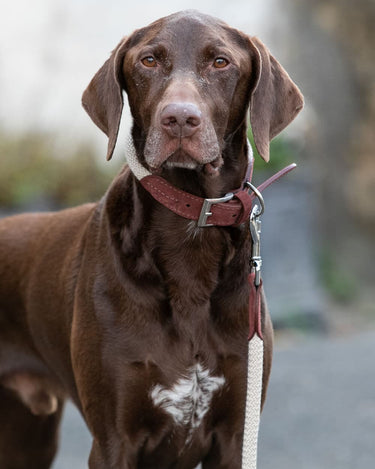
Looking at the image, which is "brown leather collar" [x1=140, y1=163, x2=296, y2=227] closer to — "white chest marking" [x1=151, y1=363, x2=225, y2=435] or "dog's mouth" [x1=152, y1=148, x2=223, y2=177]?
"dog's mouth" [x1=152, y1=148, x2=223, y2=177]

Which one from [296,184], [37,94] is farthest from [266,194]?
[37,94]

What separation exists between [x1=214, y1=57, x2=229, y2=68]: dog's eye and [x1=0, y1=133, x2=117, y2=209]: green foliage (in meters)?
6.19

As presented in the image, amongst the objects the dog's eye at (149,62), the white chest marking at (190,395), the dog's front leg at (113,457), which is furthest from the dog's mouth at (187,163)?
the dog's front leg at (113,457)

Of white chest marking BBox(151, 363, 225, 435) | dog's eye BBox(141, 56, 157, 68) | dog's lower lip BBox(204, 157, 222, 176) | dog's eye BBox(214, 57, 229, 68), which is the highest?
dog's eye BBox(214, 57, 229, 68)

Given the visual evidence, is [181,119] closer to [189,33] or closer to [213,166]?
[213,166]

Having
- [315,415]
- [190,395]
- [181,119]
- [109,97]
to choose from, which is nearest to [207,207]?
[181,119]

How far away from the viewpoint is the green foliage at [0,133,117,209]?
9391mm

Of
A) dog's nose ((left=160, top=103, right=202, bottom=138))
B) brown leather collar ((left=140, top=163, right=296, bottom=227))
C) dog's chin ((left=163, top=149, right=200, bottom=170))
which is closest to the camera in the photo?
dog's nose ((left=160, top=103, right=202, bottom=138))

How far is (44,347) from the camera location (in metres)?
4.07

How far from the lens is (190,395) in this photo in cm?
342

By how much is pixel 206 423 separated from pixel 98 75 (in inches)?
55.8

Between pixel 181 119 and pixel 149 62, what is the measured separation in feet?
1.27

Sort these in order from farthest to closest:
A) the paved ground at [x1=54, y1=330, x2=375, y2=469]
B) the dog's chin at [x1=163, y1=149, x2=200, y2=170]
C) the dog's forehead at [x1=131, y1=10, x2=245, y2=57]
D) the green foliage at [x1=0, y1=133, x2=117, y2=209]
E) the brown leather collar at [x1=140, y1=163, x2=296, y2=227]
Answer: the green foliage at [x1=0, y1=133, x2=117, y2=209] → the paved ground at [x1=54, y1=330, x2=375, y2=469] → the brown leather collar at [x1=140, y1=163, x2=296, y2=227] → the dog's forehead at [x1=131, y1=10, x2=245, y2=57] → the dog's chin at [x1=163, y1=149, x2=200, y2=170]

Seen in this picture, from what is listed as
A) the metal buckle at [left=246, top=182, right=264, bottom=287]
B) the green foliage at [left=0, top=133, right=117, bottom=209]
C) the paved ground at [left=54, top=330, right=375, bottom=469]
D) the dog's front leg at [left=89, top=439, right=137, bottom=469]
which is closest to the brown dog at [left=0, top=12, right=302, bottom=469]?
the dog's front leg at [left=89, top=439, right=137, bottom=469]
